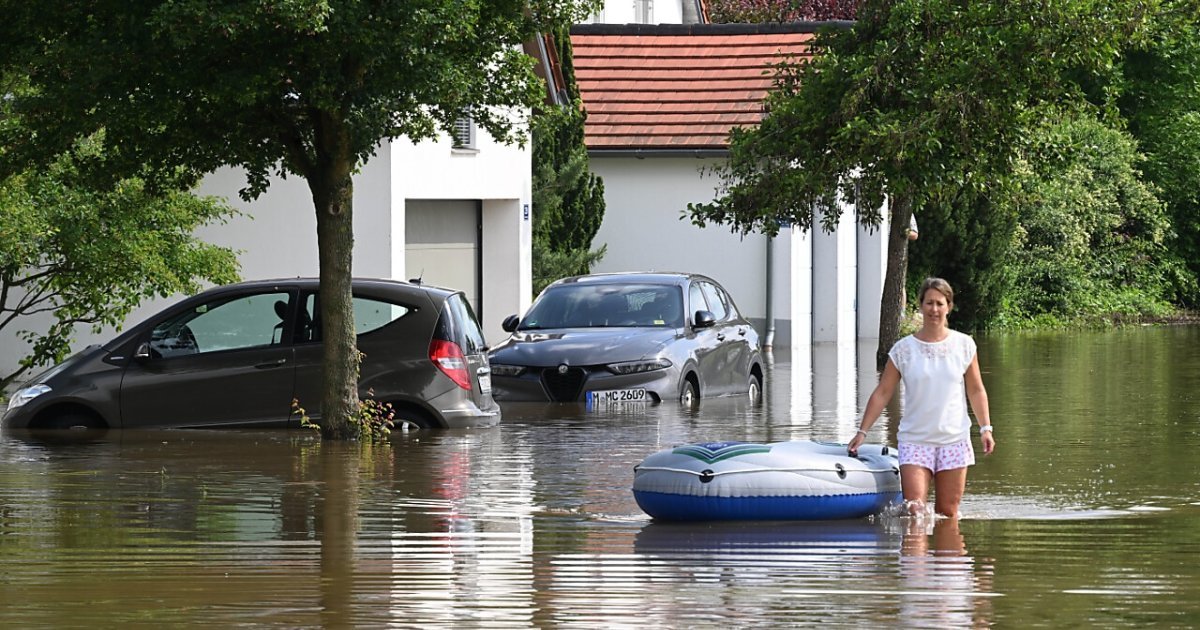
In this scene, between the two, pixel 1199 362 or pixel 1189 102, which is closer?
pixel 1199 362

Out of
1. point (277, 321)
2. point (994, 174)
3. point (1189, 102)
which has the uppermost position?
point (1189, 102)

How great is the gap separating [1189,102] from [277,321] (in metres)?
44.4

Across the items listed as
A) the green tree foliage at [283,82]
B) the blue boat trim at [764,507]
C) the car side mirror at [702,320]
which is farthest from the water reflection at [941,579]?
the car side mirror at [702,320]

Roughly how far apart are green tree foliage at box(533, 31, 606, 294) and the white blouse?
2093cm

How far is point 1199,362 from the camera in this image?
29.9 meters

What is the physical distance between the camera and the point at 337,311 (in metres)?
15.8

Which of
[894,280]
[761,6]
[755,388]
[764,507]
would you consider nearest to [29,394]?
[764,507]

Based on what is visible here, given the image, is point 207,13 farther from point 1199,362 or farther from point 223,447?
point 1199,362

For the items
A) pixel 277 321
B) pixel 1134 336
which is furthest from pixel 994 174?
pixel 1134 336

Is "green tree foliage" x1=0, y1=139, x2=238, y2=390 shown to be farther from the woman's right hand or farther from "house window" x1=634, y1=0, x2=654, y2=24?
"house window" x1=634, y1=0, x2=654, y2=24

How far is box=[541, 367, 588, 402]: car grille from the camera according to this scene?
1986 cm

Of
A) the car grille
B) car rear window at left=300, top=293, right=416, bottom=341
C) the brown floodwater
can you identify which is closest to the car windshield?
the car grille

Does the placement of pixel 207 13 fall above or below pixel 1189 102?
below

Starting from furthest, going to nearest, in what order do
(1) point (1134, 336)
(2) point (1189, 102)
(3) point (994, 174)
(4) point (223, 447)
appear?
1. (2) point (1189, 102)
2. (1) point (1134, 336)
3. (3) point (994, 174)
4. (4) point (223, 447)
